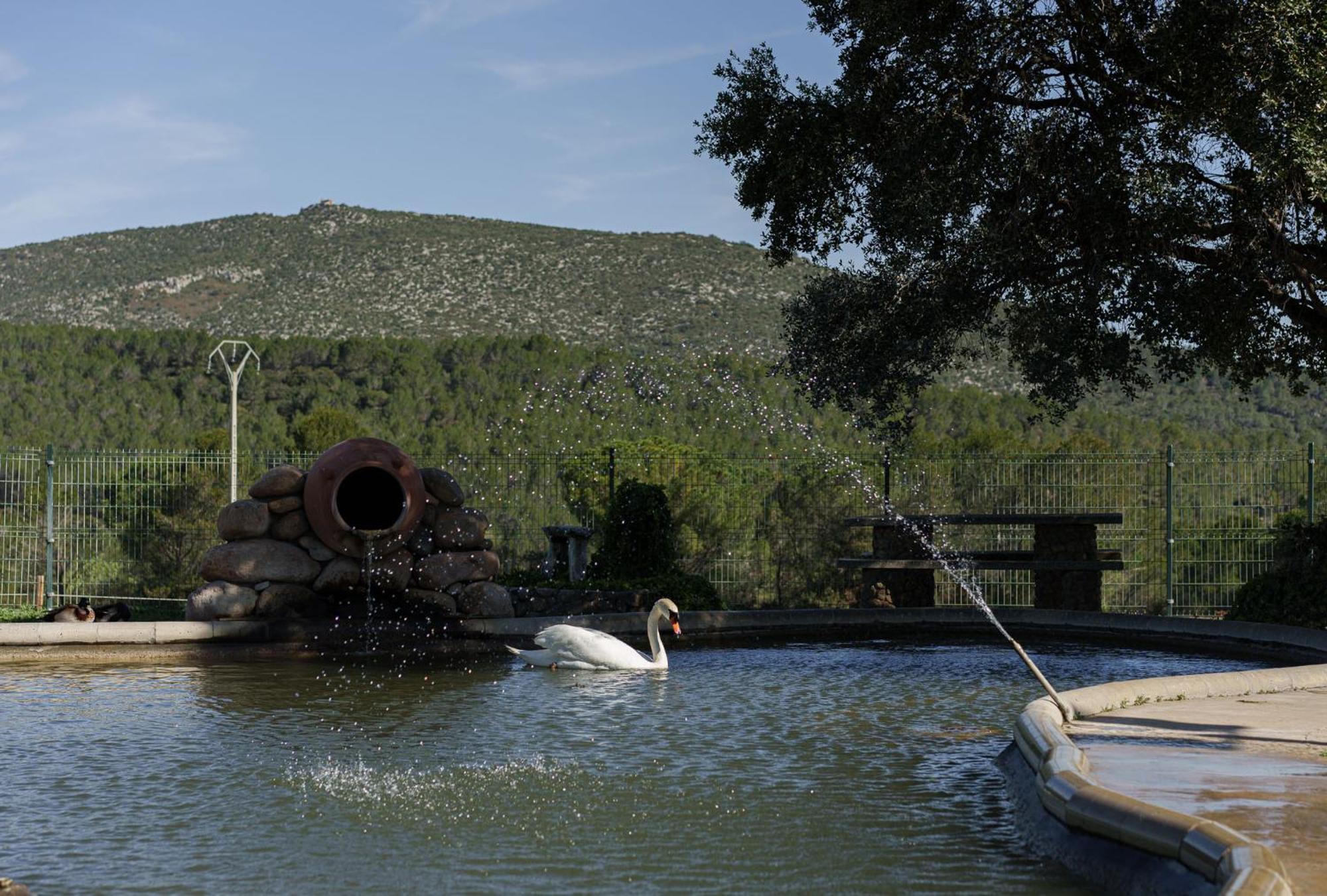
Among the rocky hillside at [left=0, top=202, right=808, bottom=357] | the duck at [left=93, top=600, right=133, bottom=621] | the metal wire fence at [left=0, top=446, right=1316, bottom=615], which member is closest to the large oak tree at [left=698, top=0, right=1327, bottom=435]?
the metal wire fence at [left=0, top=446, right=1316, bottom=615]

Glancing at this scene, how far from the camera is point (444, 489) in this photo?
16.9m

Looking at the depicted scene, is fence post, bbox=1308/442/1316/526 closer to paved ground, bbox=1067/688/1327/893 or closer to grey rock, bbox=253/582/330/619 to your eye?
paved ground, bbox=1067/688/1327/893

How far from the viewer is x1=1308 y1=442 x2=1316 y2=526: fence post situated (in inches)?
729

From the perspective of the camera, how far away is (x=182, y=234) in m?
74.8

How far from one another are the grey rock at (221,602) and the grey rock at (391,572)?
53.2 inches

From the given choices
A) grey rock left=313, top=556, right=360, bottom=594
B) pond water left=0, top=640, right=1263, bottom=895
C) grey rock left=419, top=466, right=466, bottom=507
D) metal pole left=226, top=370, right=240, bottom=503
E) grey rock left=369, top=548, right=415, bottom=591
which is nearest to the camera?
pond water left=0, top=640, right=1263, bottom=895

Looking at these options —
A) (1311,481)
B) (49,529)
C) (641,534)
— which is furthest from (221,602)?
(1311,481)

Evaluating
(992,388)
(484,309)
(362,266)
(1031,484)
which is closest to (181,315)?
(362,266)

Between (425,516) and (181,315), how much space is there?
5243cm

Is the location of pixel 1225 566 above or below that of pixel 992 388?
below

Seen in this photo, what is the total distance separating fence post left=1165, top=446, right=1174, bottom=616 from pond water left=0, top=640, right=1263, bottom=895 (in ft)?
25.8

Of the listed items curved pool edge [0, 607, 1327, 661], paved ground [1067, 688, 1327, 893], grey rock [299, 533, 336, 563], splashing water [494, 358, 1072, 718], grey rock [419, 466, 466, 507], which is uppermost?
splashing water [494, 358, 1072, 718]

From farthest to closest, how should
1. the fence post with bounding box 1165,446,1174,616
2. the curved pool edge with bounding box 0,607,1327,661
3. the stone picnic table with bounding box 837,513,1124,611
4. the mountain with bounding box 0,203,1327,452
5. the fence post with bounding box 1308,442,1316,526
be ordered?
the mountain with bounding box 0,203,1327,452
the fence post with bounding box 1165,446,1174,616
the stone picnic table with bounding box 837,513,1124,611
the fence post with bounding box 1308,442,1316,526
the curved pool edge with bounding box 0,607,1327,661

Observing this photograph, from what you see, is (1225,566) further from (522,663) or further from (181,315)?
(181,315)
